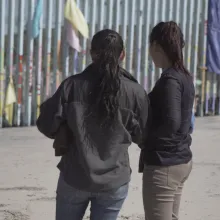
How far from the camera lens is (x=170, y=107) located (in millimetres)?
3918

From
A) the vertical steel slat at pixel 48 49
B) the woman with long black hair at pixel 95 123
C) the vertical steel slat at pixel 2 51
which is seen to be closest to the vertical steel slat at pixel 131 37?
the vertical steel slat at pixel 48 49

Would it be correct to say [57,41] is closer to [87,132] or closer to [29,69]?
[29,69]

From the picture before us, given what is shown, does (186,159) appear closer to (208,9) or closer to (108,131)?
(108,131)

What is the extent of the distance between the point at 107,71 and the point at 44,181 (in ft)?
11.5

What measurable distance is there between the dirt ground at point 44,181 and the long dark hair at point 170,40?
2187 millimetres

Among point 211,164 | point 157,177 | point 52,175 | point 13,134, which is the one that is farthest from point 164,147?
point 13,134

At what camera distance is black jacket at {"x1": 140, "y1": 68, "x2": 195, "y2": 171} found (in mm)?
3936

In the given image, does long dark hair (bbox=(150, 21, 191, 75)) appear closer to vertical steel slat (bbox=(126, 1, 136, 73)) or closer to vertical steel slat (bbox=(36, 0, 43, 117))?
vertical steel slat (bbox=(36, 0, 43, 117))

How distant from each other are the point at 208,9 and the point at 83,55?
97.0 inches

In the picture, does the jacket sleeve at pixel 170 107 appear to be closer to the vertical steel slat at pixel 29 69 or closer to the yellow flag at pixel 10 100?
the yellow flag at pixel 10 100

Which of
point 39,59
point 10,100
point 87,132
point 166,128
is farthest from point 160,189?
point 39,59

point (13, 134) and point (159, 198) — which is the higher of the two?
point (159, 198)

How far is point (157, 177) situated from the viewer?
399 cm

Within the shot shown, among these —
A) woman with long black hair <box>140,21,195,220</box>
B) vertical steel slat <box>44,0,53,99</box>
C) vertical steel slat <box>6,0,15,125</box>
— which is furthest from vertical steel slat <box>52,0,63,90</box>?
woman with long black hair <box>140,21,195,220</box>
